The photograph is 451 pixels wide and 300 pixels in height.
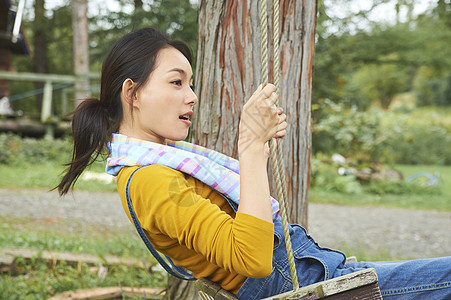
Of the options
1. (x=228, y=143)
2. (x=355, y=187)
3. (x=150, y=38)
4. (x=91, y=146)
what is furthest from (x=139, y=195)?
(x=355, y=187)

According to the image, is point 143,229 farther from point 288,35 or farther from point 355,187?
point 355,187

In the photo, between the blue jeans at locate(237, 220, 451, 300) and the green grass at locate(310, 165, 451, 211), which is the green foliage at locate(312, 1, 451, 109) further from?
the blue jeans at locate(237, 220, 451, 300)

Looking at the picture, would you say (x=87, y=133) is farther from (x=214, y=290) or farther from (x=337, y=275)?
(x=337, y=275)

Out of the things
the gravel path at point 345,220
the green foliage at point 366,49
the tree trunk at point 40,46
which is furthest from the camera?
the tree trunk at point 40,46

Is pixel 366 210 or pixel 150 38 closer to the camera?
pixel 150 38

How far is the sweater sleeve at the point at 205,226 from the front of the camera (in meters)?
1.27

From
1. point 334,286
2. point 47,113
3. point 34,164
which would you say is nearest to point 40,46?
point 47,113

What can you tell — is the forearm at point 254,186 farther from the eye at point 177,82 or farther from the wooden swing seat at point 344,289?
the eye at point 177,82

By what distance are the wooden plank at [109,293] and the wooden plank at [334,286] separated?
1921 mm

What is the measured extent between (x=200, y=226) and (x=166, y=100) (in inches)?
20.4

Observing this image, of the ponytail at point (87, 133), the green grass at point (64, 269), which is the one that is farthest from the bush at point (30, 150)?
the ponytail at point (87, 133)

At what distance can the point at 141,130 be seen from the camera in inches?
65.9

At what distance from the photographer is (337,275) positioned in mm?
1521

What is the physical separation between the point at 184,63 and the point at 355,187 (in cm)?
799
